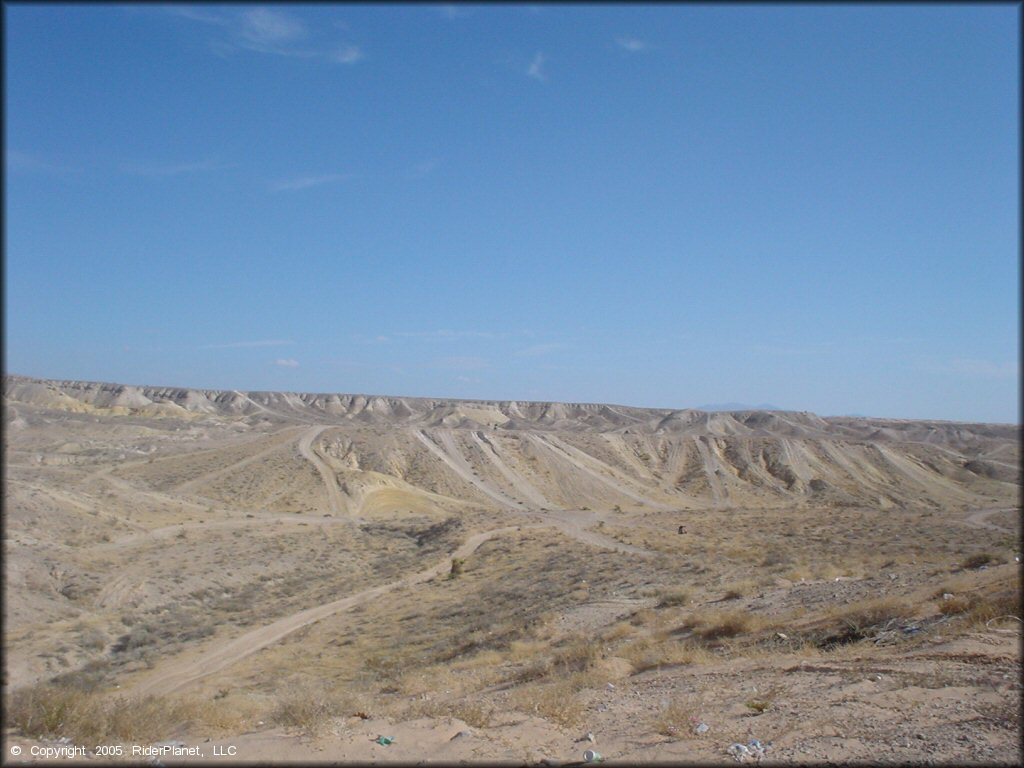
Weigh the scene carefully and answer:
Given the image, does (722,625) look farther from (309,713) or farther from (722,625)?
(309,713)

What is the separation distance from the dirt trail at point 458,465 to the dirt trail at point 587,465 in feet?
38.4

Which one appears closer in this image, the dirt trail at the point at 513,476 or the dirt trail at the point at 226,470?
the dirt trail at the point at 226,470

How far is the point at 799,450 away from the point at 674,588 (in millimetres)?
66704

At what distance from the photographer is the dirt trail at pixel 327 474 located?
2042 inches

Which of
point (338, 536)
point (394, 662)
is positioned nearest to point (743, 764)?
point (394, 662)

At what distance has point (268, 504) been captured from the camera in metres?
50.5

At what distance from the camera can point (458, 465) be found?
71.9 meters

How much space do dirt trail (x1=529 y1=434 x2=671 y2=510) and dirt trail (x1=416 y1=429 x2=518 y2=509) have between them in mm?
11700

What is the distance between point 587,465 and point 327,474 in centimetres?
3137

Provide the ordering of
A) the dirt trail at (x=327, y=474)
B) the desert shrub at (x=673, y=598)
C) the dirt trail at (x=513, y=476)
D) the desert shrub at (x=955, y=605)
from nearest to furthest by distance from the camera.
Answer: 1. the desert shrub at (x=955, y=605)
2. the desert shrub at (x=673, y=598)
3. the dirt trail at (x=327, y=474)
4. the dirt trail at (x=513, y=476)

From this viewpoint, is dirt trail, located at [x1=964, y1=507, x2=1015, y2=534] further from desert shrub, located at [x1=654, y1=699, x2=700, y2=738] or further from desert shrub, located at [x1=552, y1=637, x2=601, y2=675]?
desert shrub, located at [x1=654, y1=699, x2=700, y2=738]

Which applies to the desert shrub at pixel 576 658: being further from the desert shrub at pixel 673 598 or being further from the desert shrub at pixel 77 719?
the desert shrub at pixel 77 719

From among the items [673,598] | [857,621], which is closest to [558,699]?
[857,621]

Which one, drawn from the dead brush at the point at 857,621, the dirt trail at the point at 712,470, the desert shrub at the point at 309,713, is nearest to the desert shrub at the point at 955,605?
the dead brush at the point at 857,621
